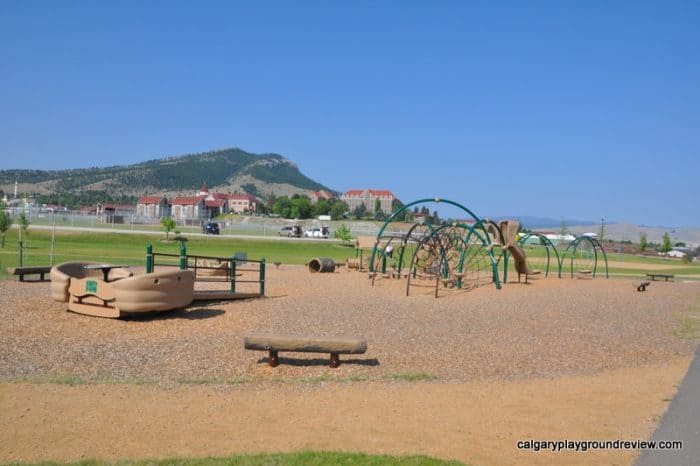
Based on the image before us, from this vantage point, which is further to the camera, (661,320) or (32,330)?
(661,320)

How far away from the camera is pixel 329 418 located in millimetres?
7031

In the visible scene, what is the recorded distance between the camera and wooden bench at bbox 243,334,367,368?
30.3 ft

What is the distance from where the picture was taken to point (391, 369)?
31.3 ft

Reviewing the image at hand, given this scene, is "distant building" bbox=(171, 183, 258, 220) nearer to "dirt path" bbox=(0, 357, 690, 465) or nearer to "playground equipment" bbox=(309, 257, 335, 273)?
"playground equipment" bbox=(309, 257, 335, 273)

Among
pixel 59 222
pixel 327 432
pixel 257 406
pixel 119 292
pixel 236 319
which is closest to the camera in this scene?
pixel 327 432

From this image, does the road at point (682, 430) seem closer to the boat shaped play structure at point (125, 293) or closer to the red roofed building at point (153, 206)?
the boat shaped play structure at point (125, 293)

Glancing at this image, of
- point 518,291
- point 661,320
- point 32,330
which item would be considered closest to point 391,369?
point 32,330

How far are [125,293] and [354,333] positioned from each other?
14.2 feet

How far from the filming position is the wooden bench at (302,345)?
923cm

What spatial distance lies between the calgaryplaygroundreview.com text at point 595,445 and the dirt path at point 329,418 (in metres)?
0.12

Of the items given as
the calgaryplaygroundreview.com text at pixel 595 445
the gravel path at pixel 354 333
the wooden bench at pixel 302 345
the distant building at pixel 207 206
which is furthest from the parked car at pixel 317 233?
the calgaryplaygroundreview.com text at pixel 595 445

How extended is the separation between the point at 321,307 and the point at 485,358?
18.5ft

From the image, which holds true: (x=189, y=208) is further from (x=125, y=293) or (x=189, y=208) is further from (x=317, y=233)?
(x=125, y=293)

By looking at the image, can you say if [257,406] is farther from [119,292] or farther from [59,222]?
[59,222]
